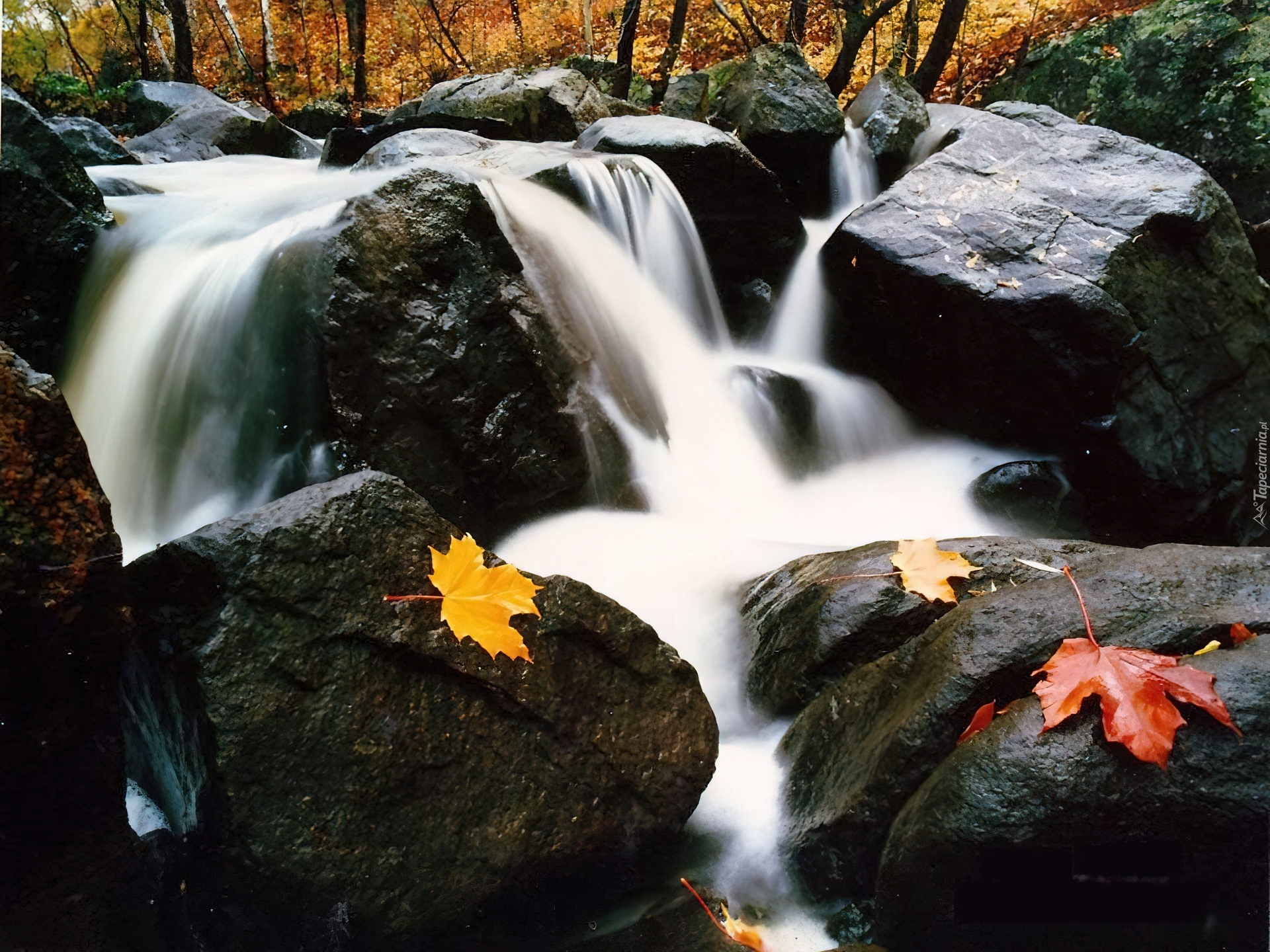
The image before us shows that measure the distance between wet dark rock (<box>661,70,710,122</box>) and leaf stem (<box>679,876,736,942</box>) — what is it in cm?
955

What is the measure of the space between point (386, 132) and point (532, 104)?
61.7 inches

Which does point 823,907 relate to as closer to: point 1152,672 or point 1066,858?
point 1066,858

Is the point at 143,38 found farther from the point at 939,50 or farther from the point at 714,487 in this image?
the point at 714,487

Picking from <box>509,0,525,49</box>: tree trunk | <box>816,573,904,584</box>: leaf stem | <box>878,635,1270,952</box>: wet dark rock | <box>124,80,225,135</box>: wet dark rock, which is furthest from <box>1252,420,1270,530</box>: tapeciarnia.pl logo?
<box>509,0,525,49</box>: tree trunk

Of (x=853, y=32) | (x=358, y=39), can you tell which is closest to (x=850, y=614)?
(x=853, y=32)

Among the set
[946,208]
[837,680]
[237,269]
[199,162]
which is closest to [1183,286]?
[946,208]

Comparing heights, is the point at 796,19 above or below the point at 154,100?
below

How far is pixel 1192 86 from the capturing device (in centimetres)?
751

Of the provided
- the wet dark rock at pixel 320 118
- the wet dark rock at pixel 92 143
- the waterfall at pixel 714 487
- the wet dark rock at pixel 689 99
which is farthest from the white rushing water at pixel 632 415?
the wet dark rock at pixel 320 118

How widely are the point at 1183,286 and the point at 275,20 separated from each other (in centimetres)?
1944

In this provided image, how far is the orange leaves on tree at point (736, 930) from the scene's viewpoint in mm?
1783

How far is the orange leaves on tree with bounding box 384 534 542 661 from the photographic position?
1.81 meters

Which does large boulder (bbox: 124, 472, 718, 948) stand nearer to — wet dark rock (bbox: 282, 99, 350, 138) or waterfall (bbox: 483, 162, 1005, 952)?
waterfall (bbox: 483, 162, 1005, 952)

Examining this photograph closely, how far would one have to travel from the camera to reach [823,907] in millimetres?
1887
